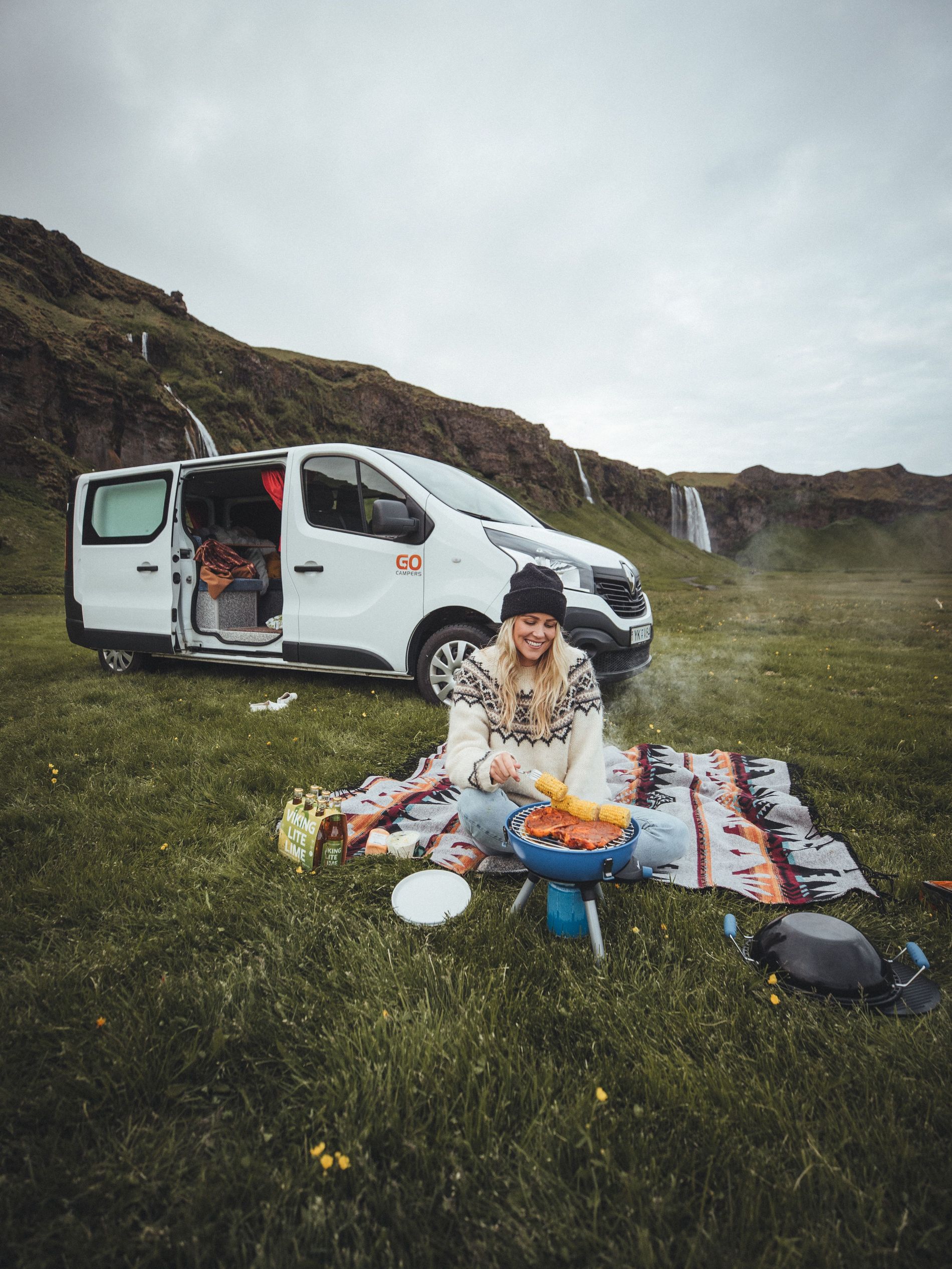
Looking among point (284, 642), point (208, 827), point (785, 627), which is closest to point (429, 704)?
point (284, 642)

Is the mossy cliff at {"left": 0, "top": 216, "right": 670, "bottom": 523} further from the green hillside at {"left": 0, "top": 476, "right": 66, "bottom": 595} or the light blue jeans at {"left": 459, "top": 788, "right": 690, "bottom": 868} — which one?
the light blue jeans at {"left": 459, "top": 788, "right": 690, "bottom": 868}

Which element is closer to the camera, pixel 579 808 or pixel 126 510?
pixel 579 808

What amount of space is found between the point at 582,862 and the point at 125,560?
6.52m

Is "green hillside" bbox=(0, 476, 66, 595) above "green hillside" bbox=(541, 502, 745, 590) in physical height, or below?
below

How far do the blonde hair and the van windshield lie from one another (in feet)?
8.54

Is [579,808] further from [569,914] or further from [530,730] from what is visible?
[530,730]

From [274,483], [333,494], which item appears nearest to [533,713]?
[333,494]

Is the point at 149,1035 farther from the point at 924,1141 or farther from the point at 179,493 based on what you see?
the point at 179,493

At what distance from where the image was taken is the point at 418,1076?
1.56 meters

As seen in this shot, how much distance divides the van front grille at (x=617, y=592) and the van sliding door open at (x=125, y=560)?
4585 mm

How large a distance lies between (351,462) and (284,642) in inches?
72.6

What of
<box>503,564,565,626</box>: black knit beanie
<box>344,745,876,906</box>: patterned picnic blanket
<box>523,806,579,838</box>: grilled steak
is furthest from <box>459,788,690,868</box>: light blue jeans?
<box>503,564,565,626</box>: black knit beanie

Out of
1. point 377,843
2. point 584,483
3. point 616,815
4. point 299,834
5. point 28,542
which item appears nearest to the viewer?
point 616,815

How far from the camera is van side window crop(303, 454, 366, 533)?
17.4 ft
